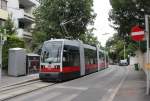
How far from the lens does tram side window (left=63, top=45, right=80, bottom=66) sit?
27.0m

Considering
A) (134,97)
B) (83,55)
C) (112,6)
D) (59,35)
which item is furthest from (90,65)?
(134,97)

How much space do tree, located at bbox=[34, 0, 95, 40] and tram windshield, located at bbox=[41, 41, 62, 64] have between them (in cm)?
2424

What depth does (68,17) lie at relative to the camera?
5316 centimetres

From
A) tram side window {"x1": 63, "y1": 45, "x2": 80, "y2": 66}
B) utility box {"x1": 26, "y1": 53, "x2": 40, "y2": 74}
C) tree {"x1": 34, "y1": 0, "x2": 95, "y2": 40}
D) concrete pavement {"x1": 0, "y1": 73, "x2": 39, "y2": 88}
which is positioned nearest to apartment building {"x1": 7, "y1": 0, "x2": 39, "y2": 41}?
tree {"x1": 34, "y1": 0, "x2": 95, "y2": 40}

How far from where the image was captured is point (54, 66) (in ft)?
85.6

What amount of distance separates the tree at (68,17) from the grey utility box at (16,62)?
21810 mm

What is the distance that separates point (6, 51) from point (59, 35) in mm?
21486

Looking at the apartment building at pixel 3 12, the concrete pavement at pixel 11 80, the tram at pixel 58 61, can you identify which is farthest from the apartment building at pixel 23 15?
the tram at pixel 58 61

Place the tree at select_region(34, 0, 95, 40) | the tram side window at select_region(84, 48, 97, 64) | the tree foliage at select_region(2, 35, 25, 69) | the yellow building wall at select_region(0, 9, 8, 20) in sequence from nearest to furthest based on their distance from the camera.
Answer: the tree foliage at select_region(2, 35, 25, 69) → the tram side window at select_region(84, 48, 97, 64) → the yellow building wall at select_region(0, 9, 8, 20) → the tree at select_region(34, 0, 95, 40)

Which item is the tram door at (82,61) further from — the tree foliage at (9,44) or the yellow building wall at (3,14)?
the yellow building wall at (3,14)

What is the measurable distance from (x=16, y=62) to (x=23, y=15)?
2294 centimetres

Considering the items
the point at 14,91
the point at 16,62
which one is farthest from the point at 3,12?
the point at 14,91

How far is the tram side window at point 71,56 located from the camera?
27.0 m

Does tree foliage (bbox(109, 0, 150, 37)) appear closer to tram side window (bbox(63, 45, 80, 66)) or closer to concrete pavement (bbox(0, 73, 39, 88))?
tram side window (bbox(63, 45, 80, 66))
